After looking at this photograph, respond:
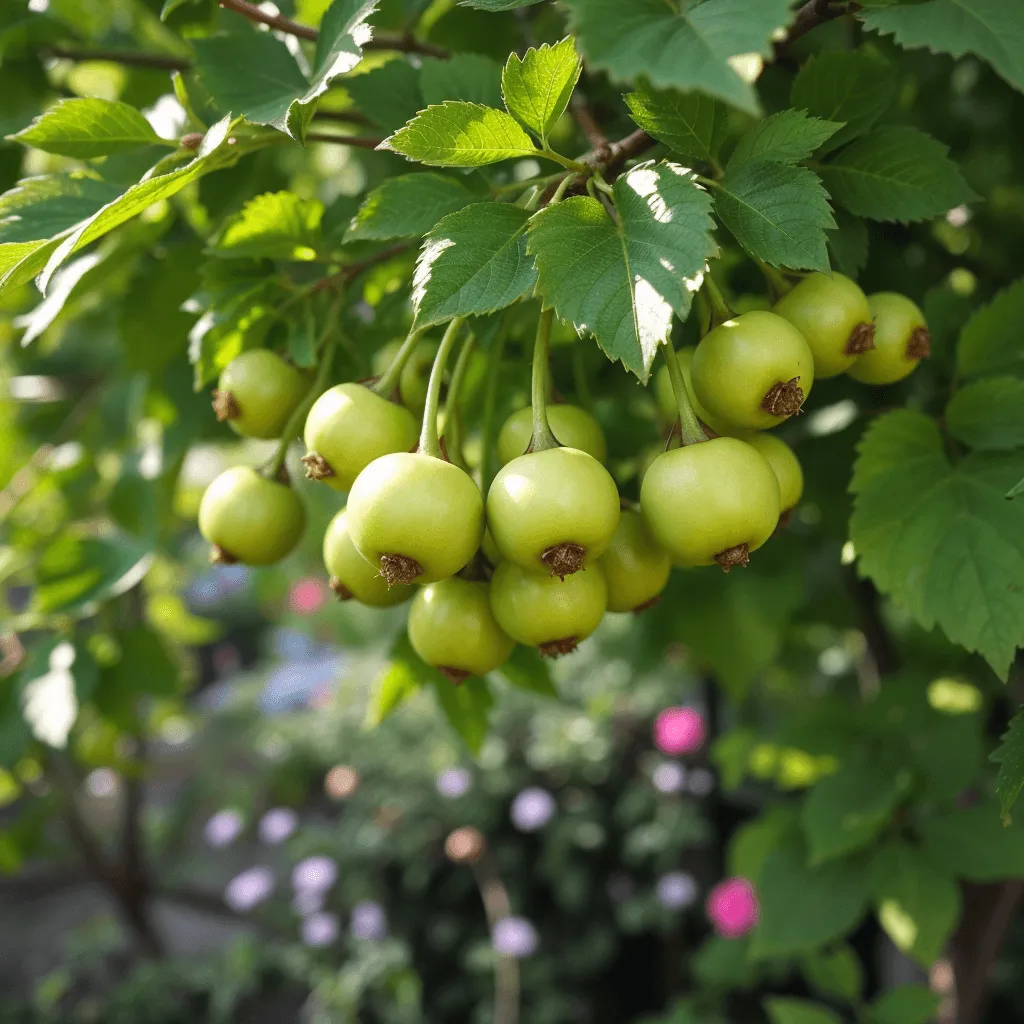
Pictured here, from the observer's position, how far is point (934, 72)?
1.39 metres

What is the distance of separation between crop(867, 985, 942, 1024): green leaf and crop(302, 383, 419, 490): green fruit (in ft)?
3.88

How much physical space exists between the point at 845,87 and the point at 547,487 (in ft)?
1.44

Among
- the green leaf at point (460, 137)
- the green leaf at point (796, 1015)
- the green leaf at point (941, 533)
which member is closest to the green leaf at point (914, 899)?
the green leaf at point (796, 1015)

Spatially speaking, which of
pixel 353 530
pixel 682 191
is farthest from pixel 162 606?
pixel 682 191

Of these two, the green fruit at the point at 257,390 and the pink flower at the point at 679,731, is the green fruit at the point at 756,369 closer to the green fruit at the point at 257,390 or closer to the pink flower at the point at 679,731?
the green fruit at the point at 257,390

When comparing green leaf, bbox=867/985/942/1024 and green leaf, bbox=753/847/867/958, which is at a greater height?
green leaf, bbox=753/847/867/958

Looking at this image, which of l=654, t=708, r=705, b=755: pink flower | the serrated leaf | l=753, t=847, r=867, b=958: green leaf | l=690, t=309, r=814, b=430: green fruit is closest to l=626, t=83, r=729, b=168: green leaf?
the serrated leaf

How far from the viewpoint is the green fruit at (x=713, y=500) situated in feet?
1.92

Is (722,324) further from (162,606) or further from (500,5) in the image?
(162,606)

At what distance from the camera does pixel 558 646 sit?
2.18 feet

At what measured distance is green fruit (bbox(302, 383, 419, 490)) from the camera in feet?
2.19

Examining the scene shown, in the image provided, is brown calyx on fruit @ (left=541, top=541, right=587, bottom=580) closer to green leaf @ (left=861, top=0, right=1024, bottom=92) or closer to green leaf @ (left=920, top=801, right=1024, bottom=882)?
green leaf @ (left=861, top=0, right=1024, bottom=92)

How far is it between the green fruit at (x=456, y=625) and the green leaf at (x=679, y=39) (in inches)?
14.2

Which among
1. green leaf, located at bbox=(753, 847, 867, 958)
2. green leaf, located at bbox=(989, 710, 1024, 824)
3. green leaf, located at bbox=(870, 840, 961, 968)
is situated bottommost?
green leaf, located at bbox=(753, 847, 867, 958)
